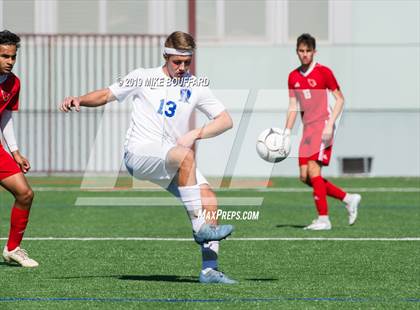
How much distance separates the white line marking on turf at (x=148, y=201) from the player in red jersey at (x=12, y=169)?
7417 millimetres

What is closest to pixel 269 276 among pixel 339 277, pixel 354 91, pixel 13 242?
pixel 339 277

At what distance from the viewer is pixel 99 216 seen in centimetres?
1627

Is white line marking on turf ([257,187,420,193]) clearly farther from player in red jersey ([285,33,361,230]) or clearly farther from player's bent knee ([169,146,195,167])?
player's bent knee ([169,146,195,167])

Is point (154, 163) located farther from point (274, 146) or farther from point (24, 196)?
point (274, 146)

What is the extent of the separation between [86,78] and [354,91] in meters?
5.52

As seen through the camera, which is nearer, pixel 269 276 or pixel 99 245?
pixel 269 276

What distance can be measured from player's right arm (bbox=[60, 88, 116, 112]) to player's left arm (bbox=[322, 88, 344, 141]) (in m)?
5.06

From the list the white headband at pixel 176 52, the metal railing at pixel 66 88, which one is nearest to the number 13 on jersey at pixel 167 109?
the white headband at pixel 176 52

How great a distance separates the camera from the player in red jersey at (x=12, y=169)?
1040 centimetres

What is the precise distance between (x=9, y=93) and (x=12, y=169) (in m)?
0.67

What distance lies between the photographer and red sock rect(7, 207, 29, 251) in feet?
34.9

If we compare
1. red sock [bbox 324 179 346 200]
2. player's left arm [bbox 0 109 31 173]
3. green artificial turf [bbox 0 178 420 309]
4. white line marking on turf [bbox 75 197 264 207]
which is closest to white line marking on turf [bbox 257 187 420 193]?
white line marking on turf [bbox 75 197 264 207]

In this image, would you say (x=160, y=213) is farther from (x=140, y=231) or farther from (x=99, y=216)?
(x=140, y=231)

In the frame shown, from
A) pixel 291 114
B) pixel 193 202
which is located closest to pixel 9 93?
pixel 193 202
